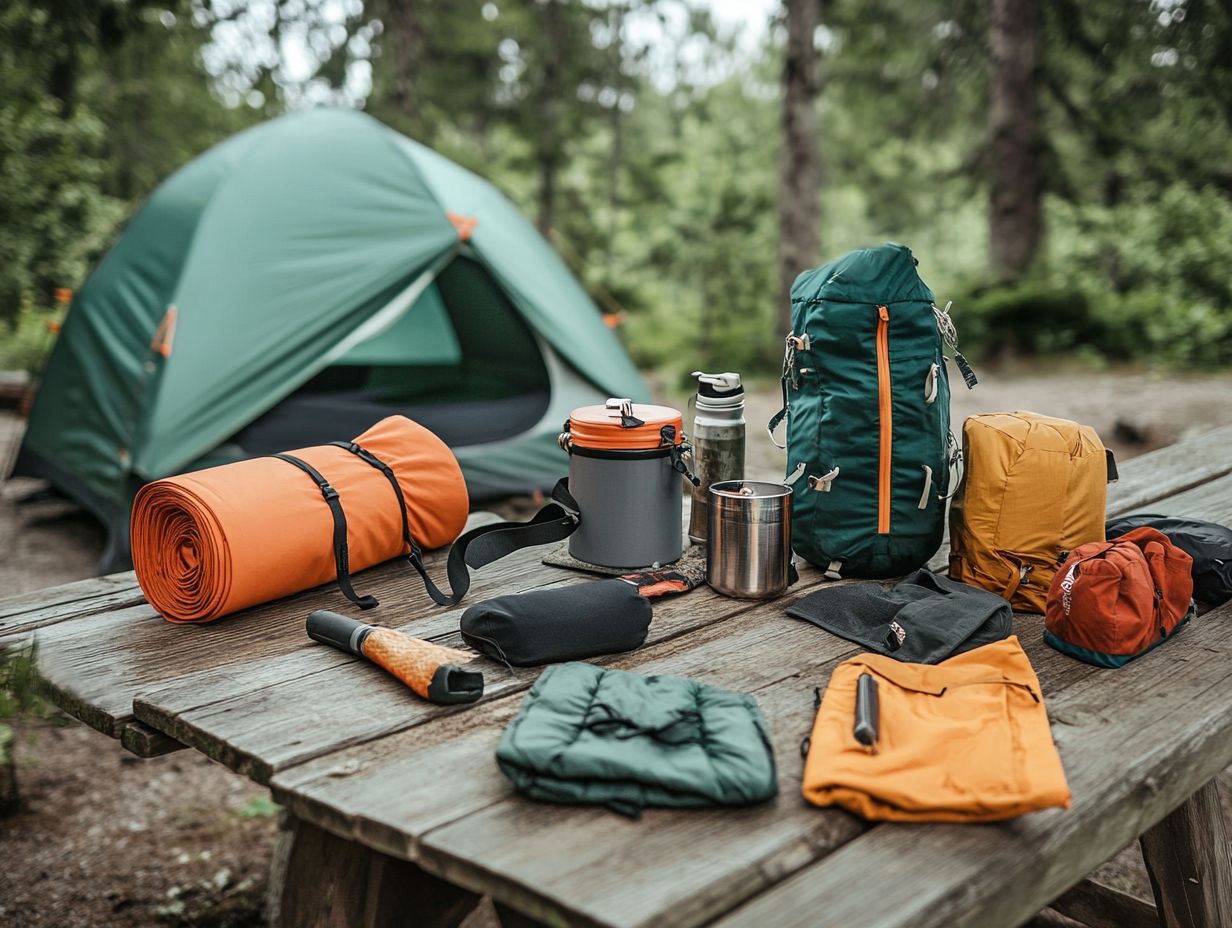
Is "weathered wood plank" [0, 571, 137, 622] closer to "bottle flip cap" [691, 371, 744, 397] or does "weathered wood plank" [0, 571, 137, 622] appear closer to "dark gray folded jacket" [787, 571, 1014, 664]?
"bottle flip cap" [691, 371, 744, 397]

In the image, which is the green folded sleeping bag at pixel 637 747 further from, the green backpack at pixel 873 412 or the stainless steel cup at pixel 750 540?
the green backpack at pixel 873 412

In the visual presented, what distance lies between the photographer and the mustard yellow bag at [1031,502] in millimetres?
1821

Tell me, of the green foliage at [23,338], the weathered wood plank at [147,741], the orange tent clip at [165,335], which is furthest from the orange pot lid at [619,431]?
the green foliage at [23,338]

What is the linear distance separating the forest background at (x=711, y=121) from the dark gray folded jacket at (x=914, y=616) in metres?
6.39

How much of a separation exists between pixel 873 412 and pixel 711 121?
11737 mm

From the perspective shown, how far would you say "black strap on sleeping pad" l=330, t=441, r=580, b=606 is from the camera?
1840 millimetres

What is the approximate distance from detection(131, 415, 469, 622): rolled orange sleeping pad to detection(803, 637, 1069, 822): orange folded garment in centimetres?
95

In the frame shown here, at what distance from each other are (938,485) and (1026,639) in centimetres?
35

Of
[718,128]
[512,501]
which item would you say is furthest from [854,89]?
[512,501]

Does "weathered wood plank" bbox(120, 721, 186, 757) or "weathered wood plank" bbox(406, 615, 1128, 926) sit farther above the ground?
"weathered wood plank" bbox(406, 615, 1128, 926)

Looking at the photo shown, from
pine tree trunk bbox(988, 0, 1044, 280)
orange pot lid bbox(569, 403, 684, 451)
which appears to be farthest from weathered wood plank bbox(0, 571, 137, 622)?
pine tree trunk bbox(988, 0, 1044, 280)

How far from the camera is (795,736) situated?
4.33 feet

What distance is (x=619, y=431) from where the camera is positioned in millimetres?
1902

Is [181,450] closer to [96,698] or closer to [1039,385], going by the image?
[96,698]
